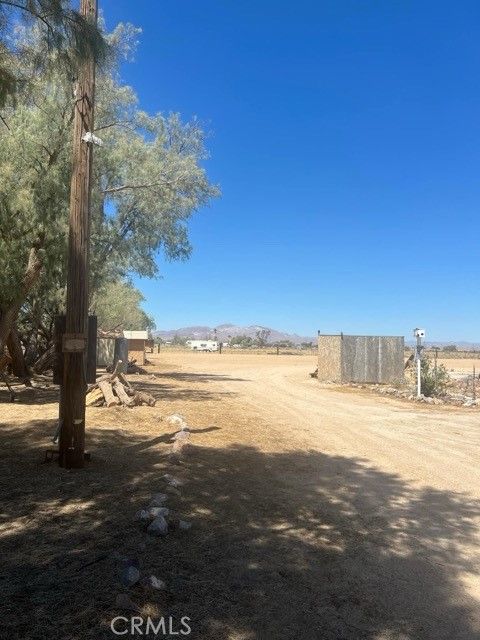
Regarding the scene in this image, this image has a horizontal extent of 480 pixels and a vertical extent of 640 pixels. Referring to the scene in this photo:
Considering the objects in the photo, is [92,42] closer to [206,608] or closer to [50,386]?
[206,608]

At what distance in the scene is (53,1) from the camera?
18.3ft

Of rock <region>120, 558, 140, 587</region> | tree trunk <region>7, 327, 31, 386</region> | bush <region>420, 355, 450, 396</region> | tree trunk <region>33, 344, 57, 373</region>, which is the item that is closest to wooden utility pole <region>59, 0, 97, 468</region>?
rock <region>120, 558, 140, 587</region>

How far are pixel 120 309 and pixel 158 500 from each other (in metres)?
33.1

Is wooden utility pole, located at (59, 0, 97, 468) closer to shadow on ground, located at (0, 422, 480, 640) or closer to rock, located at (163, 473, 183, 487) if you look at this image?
shadow on ground, located at (0, 422, 480, 640)

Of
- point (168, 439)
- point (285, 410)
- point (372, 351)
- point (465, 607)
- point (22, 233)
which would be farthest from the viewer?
point (372, 351)

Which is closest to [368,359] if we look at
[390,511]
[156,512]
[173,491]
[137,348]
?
[137,348]

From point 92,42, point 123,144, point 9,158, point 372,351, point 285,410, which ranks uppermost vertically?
point 123,144

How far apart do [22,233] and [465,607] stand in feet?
37.4

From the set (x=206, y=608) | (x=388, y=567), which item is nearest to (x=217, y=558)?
(x=206, y=608)

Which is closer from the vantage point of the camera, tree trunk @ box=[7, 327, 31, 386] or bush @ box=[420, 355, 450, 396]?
tree trunk @ box=[7, 327, 31, 386]

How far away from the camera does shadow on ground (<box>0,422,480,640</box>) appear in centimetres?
315

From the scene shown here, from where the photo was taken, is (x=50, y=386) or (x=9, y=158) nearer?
(x=9, y=158)

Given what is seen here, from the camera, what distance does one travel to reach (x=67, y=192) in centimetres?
1208

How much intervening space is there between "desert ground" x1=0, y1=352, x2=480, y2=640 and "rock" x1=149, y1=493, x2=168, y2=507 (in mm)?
124
